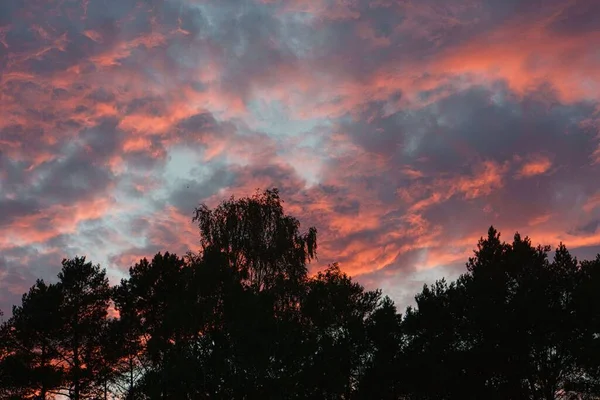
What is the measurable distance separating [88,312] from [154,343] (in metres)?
7.59

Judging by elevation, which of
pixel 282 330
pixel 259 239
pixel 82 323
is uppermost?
pixel 259 239

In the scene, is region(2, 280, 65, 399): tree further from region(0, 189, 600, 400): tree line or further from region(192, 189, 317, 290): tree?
region(192, 189, 317, 290): tree

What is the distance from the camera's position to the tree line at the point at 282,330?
41625 mm

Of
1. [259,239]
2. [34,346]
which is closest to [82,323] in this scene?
[34,346]

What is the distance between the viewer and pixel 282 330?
141 ft

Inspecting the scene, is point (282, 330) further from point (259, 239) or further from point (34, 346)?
point (34, 346)

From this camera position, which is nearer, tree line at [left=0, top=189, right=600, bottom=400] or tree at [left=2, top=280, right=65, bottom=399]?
tree line at [left=0, top=189, right=600, bottom=400]

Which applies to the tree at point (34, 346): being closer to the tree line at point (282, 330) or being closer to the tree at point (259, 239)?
the tree line at point (282, 330)

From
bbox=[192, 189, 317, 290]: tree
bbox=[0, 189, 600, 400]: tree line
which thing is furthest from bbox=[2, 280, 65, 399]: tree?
bbox=[192, 189, 317, 290]: tree

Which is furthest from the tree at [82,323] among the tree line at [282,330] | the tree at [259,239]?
the tree at [259,239]

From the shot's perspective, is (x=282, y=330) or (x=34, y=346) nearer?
(x=282, y=330)

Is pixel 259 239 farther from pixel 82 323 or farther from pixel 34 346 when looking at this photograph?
pixel 34 346

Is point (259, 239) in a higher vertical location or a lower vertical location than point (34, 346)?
higher

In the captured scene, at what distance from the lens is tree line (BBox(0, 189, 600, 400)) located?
41.6m
